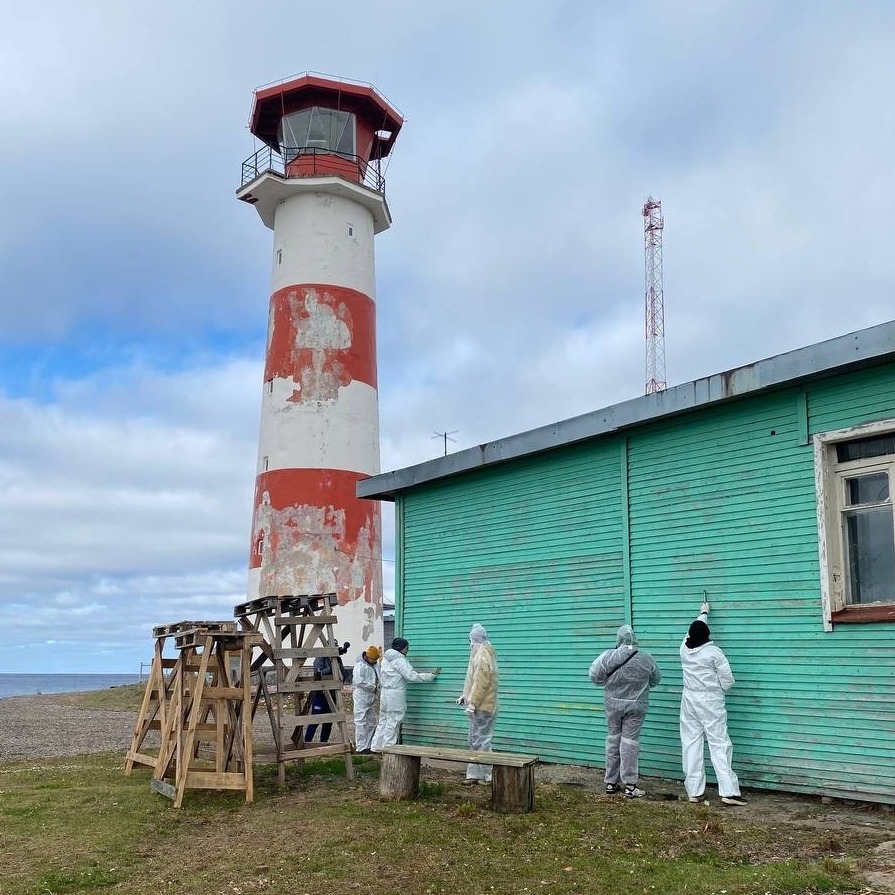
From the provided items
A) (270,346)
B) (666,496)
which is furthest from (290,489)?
(666,496)

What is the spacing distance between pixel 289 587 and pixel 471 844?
1491cm

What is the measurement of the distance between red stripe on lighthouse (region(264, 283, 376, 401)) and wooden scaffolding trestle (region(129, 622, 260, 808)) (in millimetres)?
12459

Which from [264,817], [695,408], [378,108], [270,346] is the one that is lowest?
[264,817]

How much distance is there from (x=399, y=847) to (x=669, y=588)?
4338 millimetres

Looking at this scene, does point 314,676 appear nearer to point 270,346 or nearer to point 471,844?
point 471,844

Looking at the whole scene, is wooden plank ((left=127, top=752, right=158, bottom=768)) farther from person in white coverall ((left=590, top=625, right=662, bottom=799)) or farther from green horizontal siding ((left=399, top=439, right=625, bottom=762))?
person in white coverall ((left=590, top=625, right=662, bottom=799))

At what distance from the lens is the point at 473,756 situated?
29.1ft

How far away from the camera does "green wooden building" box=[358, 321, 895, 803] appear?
8.47 meters

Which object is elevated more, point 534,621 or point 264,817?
point 534,621

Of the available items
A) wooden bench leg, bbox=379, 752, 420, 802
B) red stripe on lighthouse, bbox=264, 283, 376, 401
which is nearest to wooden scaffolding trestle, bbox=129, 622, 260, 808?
wooden bench leg, bbox=379, 752, 420, 802

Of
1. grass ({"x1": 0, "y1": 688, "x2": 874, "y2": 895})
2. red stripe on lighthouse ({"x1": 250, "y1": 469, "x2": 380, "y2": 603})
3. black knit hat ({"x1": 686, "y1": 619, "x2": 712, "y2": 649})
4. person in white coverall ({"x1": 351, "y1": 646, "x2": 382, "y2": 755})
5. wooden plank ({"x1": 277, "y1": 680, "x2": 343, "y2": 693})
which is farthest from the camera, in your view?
red stripe on lighthouse ({"x1": 250, "y1": 469, "x2": 380, "y2": 603})

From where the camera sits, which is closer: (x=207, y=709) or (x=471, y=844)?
(x=471, y=844)

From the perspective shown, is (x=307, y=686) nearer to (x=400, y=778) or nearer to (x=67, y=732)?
(x=400, y=778)

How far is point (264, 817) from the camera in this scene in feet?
28.6
